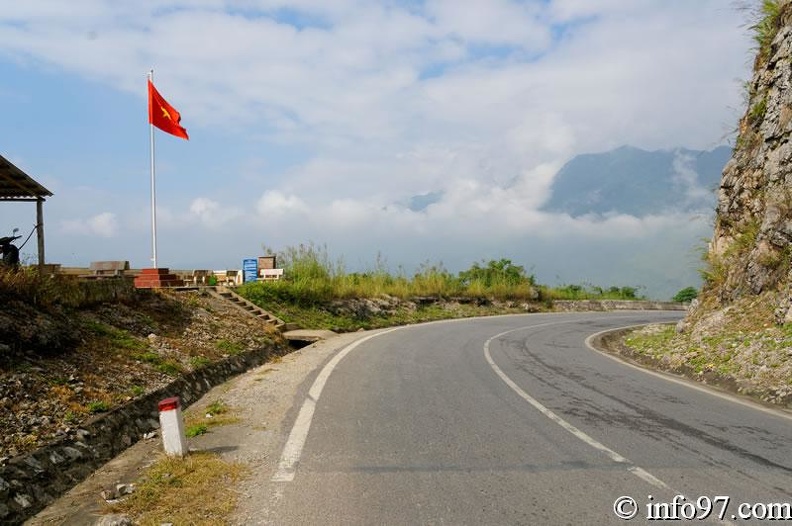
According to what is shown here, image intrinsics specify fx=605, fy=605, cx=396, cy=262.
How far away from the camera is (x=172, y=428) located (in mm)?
6188

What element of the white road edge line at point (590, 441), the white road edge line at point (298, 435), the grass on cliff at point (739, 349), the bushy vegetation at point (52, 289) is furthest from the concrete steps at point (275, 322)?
the grass on cliff at point (739, 349)

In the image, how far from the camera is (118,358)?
10.4m

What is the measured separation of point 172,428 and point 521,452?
356 centimetres

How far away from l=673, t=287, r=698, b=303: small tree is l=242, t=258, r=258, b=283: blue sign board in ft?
112

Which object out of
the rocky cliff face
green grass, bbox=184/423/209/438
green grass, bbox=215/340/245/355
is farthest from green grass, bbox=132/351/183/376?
the rocky cliff face

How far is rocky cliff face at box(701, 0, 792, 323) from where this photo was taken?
44.0 feet

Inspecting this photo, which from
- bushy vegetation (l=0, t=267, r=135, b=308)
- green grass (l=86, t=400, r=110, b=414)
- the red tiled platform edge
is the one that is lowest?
green grass (l=86, t=400, r=110, b=414)

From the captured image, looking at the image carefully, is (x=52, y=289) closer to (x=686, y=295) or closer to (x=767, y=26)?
(x=767, y=26)

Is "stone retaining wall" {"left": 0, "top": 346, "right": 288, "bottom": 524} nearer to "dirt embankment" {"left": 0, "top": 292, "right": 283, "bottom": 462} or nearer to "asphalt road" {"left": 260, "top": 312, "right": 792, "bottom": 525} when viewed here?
"dirt embankment" {"left": 0, "top": 292, "right": 283, "bottom": 462}

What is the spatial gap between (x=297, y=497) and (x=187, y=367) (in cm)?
730

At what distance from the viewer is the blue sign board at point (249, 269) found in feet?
88.5

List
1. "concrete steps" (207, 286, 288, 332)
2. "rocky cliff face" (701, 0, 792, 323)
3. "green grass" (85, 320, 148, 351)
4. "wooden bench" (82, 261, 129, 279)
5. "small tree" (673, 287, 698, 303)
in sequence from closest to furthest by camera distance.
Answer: "green grass" (85, 320, 148, 351), "rocky cliff face" (701, 0, 792, 323), "wooden bench" (82, 261, 129, 279), "concrete steps" (207, 286, 288, 332), "small tree" (673, 287, 698, 303)

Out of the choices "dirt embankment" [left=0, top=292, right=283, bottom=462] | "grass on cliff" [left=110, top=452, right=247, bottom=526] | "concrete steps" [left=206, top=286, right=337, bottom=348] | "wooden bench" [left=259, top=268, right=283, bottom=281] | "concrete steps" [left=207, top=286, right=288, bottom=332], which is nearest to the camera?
"grass on cliff" [left=110, top=452, right=247, bottom=526]

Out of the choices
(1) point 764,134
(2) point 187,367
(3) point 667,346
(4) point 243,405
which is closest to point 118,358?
(2) point 187,367
